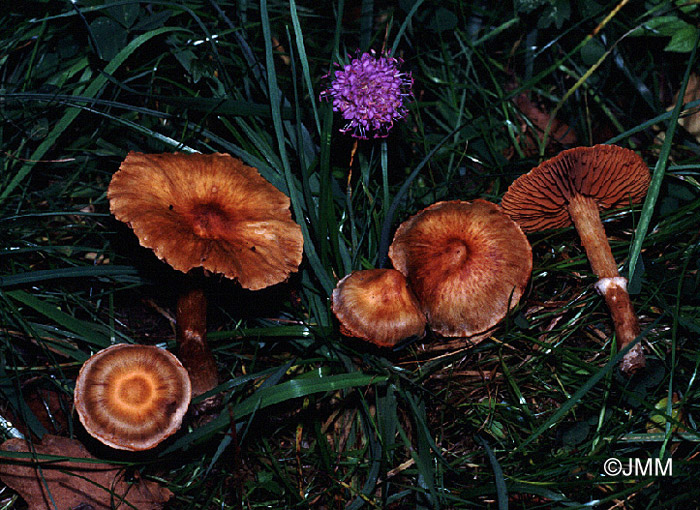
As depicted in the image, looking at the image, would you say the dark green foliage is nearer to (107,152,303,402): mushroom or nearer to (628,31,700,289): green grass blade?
(628,31,700,289): green grass blade

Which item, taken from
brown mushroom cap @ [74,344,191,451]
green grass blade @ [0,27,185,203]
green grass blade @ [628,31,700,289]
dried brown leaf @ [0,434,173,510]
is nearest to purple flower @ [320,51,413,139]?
green grass blade @ [0,27,185,203]

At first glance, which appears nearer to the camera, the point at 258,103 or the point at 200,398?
the point at 200,398

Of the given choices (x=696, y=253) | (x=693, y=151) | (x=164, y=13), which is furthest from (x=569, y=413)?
(x=164, y=13)

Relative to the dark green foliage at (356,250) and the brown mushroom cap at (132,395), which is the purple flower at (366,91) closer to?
the dark green foliage at (356,250)

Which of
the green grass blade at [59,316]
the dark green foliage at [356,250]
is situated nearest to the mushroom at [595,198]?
the dark green foliage at [356,250]

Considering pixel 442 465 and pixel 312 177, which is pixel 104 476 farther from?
pixel 312 177

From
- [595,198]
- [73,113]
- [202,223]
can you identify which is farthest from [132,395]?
[595,198]
